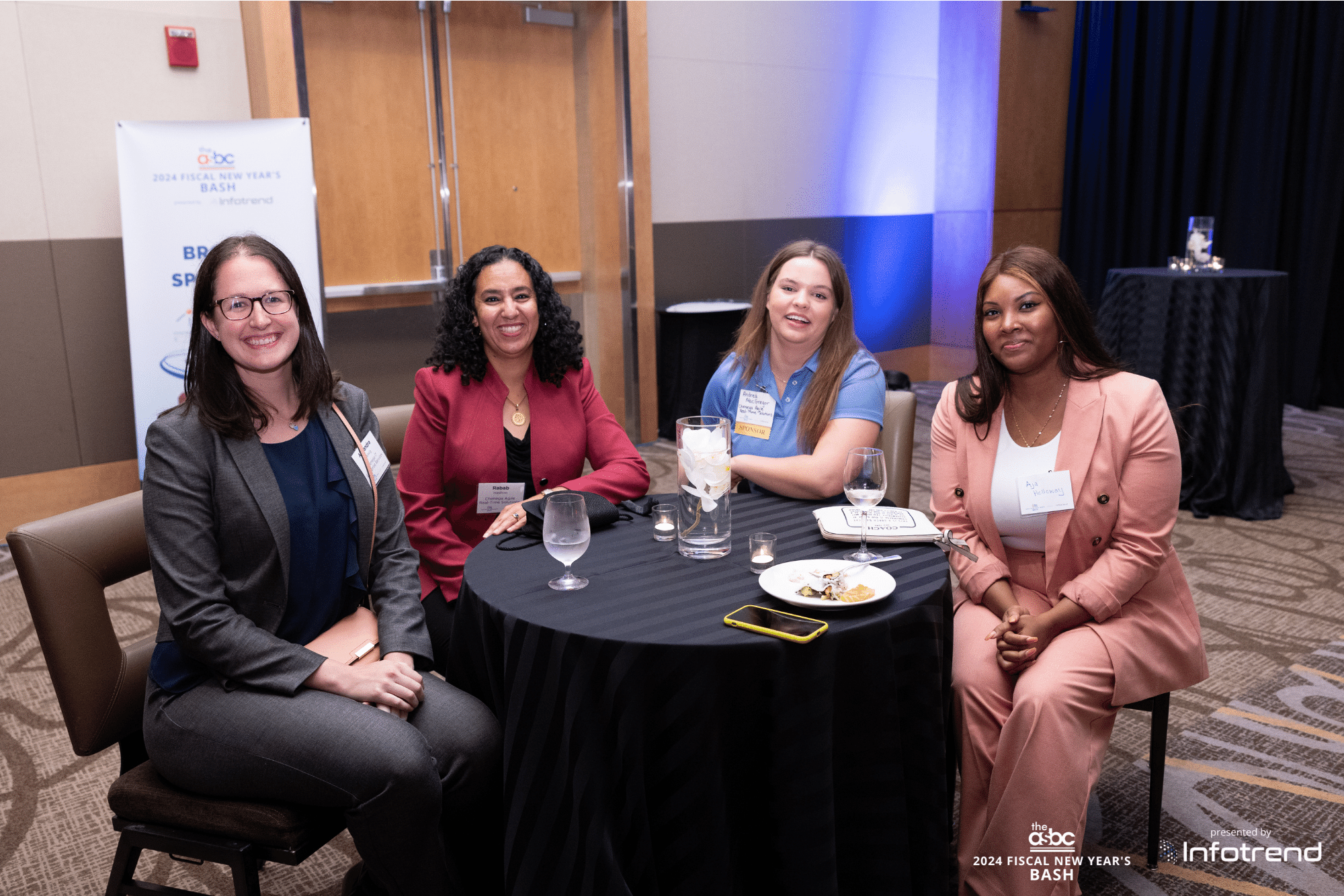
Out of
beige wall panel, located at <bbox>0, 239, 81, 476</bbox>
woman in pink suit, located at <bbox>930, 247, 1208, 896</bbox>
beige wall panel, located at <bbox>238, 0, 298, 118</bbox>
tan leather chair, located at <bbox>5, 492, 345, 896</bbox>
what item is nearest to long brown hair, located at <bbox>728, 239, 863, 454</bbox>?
woman in pink suit, located at <bbox>930, 247, 1208, 896</bbox>

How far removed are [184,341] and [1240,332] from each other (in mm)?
4694

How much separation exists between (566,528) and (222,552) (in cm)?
61

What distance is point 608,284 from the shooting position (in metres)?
5.74

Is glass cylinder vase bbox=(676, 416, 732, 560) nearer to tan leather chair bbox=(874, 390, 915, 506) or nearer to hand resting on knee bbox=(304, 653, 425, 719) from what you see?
hand resting on knee bbox=(304, 653, 425, 719)

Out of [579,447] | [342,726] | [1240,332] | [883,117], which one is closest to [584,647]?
[342,726]

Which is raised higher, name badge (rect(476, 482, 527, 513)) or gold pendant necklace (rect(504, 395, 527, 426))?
gold pendant necklace (rect(504, 395, 527, 426))

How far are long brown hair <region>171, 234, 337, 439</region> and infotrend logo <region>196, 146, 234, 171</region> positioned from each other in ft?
9.12

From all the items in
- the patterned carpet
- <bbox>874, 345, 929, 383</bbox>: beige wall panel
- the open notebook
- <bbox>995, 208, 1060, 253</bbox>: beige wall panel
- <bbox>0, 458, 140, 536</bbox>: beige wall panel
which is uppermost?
<bbox>995, 208, 1060, 253</bbox>: beige wall panel

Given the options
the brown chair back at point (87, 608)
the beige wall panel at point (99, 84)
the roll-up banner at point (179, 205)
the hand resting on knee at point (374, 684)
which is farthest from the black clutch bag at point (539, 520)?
the beige wall panel at point (99, 84)

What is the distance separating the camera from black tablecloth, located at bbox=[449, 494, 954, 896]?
140cm

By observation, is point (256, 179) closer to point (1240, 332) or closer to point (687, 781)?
point (687, 781)

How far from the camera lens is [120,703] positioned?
5.28ft

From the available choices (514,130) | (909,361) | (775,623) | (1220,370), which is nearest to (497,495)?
(775,623)

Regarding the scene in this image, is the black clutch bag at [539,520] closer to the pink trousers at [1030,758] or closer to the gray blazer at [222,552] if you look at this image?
the gray blazer at [222,552]
